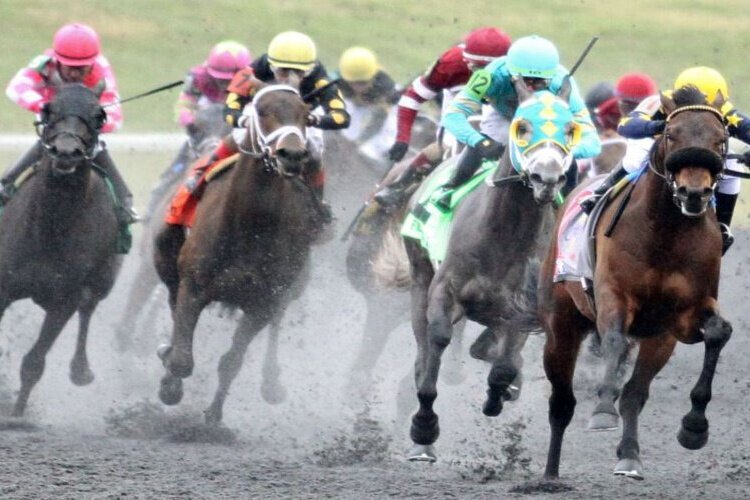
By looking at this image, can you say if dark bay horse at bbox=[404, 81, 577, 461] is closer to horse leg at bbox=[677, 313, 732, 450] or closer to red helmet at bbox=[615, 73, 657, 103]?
horse leg at bbox=[677, 313, 732, 450]

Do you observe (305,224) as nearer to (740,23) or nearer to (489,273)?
(489,273)

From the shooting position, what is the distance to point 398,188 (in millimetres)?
11391

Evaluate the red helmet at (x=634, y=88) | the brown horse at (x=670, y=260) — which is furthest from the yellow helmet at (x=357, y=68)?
the brown horse at (x=670, y=260)

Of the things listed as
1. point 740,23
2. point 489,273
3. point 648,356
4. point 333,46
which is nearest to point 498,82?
point 489,273

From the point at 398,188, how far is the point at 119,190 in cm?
178

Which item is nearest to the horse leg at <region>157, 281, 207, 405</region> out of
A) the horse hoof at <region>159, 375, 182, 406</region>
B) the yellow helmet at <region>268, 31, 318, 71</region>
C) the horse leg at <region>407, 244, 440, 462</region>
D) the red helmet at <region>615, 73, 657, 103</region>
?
the horse hoof at <region>159, 375, 182, 406</region>

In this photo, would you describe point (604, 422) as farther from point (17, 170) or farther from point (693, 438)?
point (17, 170)

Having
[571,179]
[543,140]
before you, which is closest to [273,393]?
[571,179]

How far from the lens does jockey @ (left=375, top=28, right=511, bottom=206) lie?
10578 millimetres

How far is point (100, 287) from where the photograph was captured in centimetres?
1082

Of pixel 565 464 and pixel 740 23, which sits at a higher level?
pixel 740 23

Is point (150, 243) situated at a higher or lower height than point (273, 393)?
higher

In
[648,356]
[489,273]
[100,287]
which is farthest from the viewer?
[100,287]

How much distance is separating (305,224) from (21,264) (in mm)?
1637
